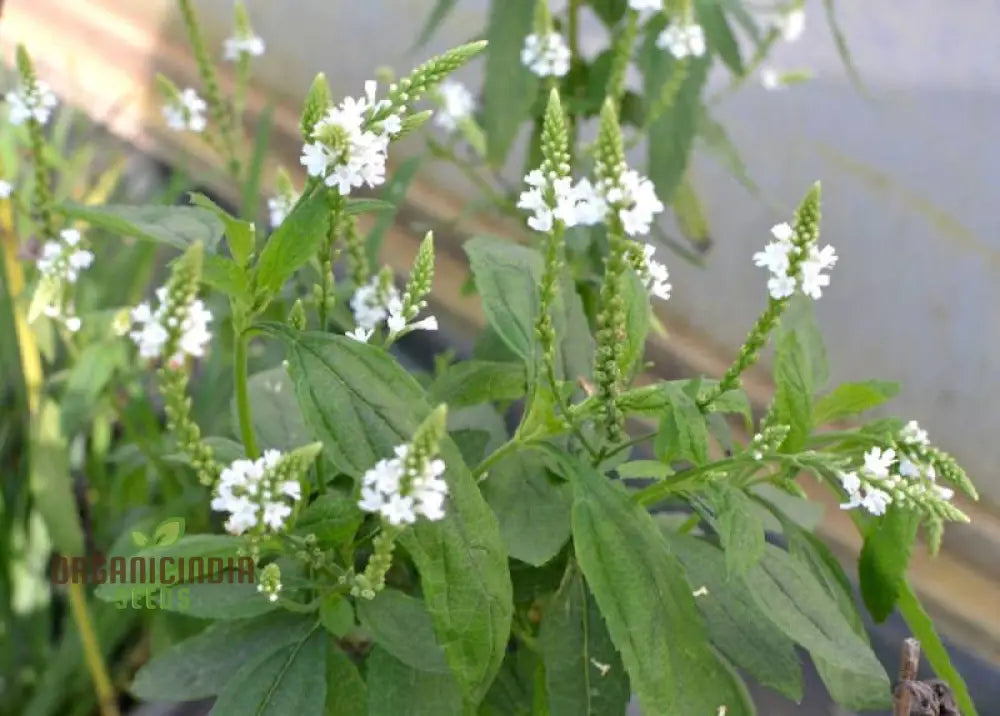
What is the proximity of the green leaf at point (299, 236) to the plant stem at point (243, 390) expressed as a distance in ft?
0.10

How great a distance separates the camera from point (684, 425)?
0.33 metres

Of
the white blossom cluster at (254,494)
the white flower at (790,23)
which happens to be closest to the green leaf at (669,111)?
the white flower at (790,23)

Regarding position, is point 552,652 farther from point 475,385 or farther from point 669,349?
point 669,349

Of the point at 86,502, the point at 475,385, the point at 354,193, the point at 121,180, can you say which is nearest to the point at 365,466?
the point at 475,385

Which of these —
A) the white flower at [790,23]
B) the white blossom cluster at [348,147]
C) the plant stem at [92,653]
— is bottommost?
the plant stem at [92,653]

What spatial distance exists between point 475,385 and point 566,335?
56 millimetres

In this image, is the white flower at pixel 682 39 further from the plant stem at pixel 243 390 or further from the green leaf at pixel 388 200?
the plant stem at pixel 243 390

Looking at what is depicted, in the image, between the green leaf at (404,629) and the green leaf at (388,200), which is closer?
the green leaf at (404,629)

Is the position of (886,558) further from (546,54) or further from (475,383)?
(546,54)

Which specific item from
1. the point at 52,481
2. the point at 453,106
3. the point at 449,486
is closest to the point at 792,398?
the point at 449,486

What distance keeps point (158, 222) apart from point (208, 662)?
21 centimetres

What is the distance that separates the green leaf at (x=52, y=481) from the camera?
618 millimetres

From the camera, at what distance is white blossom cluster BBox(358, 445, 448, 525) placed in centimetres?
27

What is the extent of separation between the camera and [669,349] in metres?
0.99
